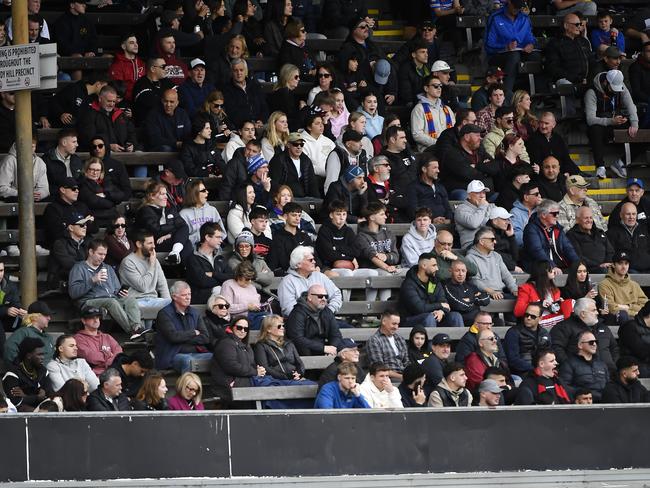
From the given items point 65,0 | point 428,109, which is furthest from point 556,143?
point 65,0

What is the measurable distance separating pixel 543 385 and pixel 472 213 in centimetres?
339

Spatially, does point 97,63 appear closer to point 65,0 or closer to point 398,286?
point 65,0

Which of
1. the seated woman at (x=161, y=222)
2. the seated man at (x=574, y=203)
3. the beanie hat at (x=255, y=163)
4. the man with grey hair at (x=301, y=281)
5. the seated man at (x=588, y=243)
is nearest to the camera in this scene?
the man with grey hair at (x=301, y=281)

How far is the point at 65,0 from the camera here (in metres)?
23.7

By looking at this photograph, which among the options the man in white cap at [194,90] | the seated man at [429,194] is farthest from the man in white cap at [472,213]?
the man in white cap at [194,90]

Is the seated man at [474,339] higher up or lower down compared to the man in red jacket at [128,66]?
lower down

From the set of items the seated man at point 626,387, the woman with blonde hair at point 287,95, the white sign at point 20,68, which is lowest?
the seated man at point 626,387

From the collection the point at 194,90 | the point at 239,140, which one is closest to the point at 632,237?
the point at 239,140

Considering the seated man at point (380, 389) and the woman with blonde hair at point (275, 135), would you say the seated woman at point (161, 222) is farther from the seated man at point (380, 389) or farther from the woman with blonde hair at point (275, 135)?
the seated man at point (380, 389)

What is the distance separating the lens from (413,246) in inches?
762

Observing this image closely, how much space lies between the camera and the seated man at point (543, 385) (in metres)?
16.8

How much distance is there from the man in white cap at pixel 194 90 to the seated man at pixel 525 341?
5.26 metres

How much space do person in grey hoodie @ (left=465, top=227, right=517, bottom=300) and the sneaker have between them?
444 cm

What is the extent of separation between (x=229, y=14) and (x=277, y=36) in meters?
0.85
